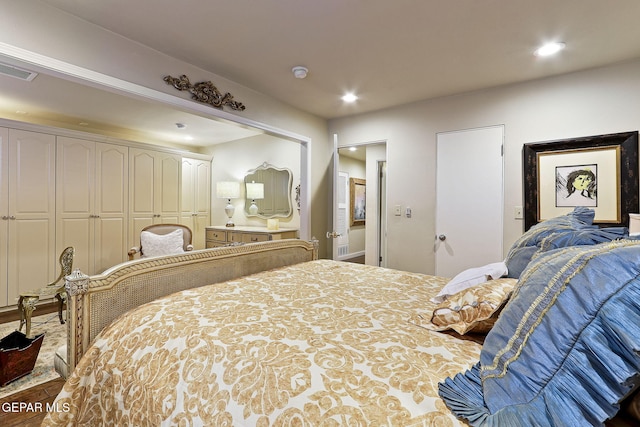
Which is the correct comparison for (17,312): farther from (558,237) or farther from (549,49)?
(549,49)

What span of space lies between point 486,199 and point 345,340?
267cm

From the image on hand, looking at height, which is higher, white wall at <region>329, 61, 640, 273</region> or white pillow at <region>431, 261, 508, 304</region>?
white wall at <region>329, 61, 640, 273</region>

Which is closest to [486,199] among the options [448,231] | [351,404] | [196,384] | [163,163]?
[448,231]

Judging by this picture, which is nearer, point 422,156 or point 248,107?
point 248,107

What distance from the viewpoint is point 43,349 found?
8.05 ft

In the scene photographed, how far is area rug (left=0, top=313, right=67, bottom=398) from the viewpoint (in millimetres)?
1984

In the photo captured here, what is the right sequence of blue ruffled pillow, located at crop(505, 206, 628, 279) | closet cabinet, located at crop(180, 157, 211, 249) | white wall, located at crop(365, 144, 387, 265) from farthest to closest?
closet cabinet, located at crop(180, 157, 211, 249), white wall, located at crop(365, 144, 387, 265), blue ruffled pillow, located at crop(505, 206, 628, 279)

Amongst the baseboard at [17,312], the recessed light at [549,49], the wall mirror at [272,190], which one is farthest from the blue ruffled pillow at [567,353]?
the baseboard at [17,312]

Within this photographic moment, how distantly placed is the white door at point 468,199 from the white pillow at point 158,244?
323 cm

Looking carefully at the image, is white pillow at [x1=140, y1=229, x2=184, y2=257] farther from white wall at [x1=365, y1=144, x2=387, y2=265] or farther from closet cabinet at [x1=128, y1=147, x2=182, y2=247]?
white wall at [x1=365, y1=144, x2=387, y2=265]

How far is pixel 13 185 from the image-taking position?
133 inches

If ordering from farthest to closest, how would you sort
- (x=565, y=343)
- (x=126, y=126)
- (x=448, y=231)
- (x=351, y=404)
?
(x=126, y=126), (x=448, y=231), (x=351, y=404), (x=565, y=343)

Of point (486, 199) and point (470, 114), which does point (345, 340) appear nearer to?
point (486, 199)

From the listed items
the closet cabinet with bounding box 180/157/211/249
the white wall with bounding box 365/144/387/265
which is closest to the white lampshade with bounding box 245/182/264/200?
the closet cabinet with bounding box 180/157/211/249
